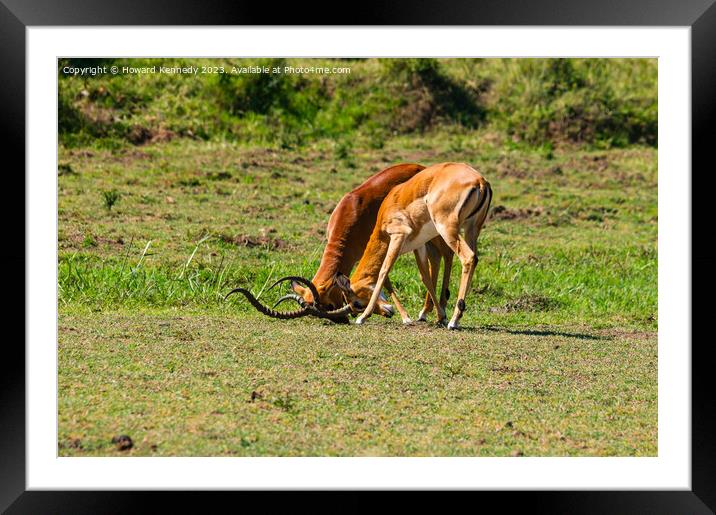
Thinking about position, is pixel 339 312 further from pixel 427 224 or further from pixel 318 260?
pixel 318 260

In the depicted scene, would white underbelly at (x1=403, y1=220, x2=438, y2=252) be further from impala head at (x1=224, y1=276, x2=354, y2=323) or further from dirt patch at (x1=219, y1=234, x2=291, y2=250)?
dirt patch at (x1=219, y1=234, x2=291, y2=250)

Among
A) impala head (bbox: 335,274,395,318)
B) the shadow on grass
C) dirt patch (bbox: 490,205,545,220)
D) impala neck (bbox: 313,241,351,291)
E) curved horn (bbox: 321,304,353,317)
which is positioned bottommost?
the shadow on grass

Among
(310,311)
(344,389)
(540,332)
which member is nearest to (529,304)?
(540,332)

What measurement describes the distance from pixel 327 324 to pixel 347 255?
0.74 metres

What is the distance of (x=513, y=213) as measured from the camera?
13047 millimetres

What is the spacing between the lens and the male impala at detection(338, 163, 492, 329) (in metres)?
8.53

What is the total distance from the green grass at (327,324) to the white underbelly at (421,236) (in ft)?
2.05

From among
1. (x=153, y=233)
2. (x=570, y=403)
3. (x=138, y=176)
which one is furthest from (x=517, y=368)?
(x=138, y=176)

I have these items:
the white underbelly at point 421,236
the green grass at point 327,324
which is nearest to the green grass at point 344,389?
the green grass at point 327,324

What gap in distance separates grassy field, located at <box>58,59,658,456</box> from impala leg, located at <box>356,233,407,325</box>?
4.5 inches

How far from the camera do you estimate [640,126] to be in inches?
656

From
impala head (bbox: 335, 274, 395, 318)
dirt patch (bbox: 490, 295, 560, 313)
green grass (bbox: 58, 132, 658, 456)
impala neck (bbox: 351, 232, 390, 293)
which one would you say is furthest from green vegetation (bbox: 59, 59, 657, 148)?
impala head (bbox: 335, 274, 395, 318)

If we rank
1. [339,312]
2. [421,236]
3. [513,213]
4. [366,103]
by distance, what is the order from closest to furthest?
[339,312] < [421,236] < [513,213] < [366,103]

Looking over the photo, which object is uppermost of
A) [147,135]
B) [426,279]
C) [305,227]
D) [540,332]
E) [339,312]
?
[147,135]
